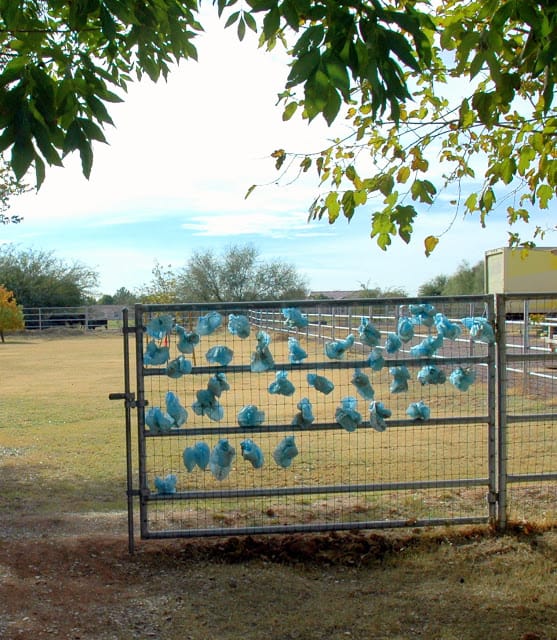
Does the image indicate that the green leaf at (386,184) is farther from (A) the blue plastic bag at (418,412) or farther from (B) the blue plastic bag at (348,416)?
(A) the blue plastic bag at (418,412)

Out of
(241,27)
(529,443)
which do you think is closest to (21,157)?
(241,27)

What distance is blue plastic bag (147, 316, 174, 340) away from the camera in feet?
16.9

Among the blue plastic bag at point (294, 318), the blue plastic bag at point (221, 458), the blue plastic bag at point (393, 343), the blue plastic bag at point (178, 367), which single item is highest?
the blue plastic bag at point (294, 318)

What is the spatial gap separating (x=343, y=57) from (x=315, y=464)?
5.92 m

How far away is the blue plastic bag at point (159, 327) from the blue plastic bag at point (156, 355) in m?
0.08

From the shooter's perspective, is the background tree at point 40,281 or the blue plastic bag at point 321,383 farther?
the background tree at point 40,281

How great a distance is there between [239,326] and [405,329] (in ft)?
4.17

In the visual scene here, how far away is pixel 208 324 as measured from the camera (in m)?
5.22

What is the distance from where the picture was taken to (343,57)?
10.4 ft

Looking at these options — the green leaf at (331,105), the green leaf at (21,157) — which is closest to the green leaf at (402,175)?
the green leaf at (331,105)

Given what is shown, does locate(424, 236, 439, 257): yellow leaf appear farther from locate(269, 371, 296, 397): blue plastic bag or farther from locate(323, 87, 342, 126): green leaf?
locate(323, 87, 342, 126): green leaf

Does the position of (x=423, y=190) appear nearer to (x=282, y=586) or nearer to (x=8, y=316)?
(x=282, y=586)

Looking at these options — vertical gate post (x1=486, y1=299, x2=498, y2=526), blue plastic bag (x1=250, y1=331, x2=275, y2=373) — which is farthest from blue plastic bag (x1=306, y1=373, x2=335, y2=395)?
vertical gate post (x1=486, y1=299, x2=498, y2=526)

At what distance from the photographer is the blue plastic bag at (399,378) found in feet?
18.0
